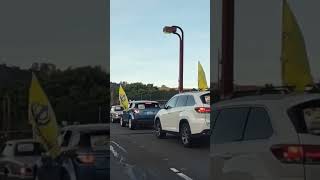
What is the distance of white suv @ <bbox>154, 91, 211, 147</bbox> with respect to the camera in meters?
6.50

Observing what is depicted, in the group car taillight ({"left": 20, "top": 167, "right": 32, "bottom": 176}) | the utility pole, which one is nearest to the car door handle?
the utility pole

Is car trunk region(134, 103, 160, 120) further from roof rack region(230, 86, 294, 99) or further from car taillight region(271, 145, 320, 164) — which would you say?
car taillight region(271, 145, 320, 164)

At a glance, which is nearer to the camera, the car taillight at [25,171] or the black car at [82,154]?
the black car at [82,154]

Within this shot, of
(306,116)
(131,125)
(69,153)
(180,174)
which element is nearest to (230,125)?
(306,116)

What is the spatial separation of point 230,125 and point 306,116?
0.79m

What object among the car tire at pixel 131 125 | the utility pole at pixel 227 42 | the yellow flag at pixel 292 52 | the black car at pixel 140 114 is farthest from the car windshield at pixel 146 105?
the yellow flag at pixel 292 52

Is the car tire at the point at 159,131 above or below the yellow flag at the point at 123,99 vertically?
below

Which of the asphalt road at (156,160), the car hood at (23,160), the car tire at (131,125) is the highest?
the car tire at (131,125)

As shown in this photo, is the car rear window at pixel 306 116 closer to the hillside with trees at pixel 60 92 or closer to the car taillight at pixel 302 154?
the car taillight at pixel 302 154

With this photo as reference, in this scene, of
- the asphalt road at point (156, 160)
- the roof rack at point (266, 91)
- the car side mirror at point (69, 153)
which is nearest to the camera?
the car side mirror at point (69, 153)

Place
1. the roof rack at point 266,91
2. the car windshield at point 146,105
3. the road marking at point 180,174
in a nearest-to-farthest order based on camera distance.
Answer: the roof rack at point 266,91
the road marking at point 180,174
the car windshield at point 146,105

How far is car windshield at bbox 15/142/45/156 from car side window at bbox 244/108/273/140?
5.07 feet

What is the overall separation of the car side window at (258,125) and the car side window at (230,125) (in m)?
0.08

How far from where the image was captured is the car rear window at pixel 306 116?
149 inches
